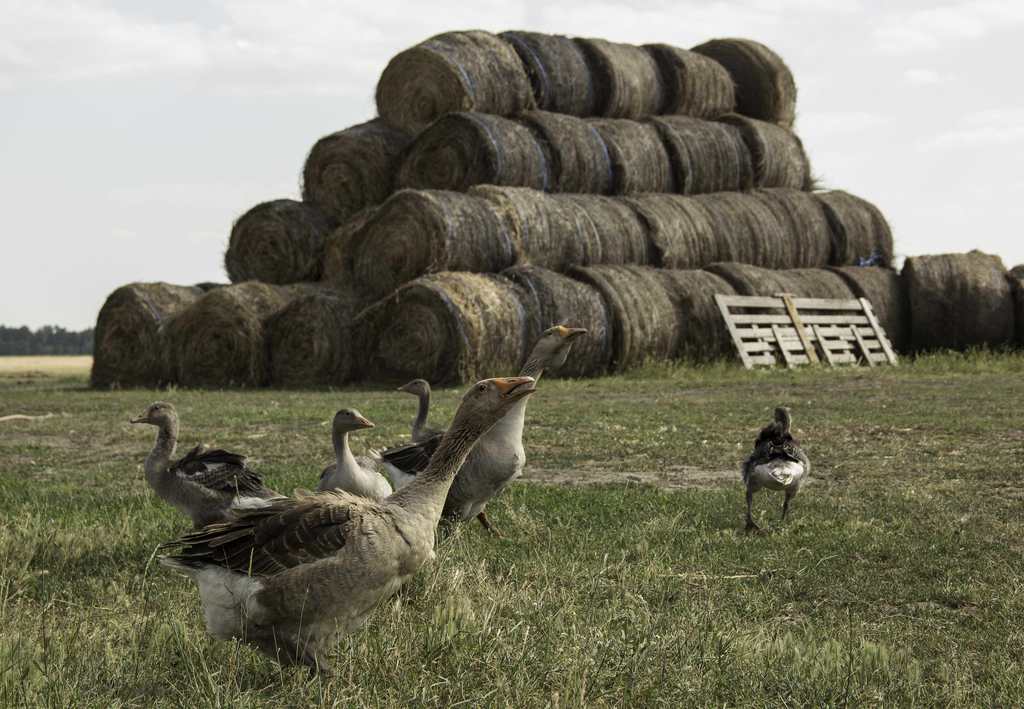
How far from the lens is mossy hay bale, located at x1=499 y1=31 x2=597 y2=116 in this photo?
25891 millimetres

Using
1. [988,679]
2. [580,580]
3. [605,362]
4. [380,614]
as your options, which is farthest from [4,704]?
[605,362]

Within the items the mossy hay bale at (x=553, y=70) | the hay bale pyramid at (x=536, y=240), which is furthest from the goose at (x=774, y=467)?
the mossy hay bale at (x=553, y=70)

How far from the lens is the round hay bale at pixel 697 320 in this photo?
947 inches

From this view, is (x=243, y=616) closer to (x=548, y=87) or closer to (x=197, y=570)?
(x=197, y=570)

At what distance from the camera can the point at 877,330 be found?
27.5 m

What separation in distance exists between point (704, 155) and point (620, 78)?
273cm

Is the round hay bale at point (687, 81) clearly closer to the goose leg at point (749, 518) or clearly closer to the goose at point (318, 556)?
the goose leg at point (749, 518)

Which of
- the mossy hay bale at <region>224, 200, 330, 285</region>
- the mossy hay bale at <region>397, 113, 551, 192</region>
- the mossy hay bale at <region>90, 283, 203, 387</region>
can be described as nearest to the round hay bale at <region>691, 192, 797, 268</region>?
the mossy hay bale at <region>397, 113, 551, 192</region>

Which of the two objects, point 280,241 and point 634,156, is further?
point 634,156

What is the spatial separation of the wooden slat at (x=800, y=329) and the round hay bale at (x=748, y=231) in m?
1.76

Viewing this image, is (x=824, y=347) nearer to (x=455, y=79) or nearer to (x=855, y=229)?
(x=855, y=229)

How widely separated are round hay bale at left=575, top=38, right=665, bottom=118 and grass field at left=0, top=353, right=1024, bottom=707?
15.1m

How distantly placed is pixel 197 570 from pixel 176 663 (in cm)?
38

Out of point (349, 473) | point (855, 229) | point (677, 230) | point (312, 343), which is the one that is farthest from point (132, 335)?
point (349, 473)
